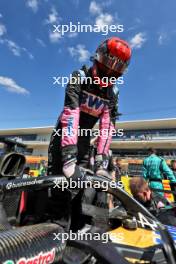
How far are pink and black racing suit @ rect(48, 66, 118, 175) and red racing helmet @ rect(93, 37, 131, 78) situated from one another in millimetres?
168

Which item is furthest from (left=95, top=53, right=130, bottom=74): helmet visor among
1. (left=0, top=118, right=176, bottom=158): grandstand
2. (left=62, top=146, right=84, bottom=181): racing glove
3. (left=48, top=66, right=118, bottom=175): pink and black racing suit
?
(left=0, top=118, right=176, bottom=158): grandstand

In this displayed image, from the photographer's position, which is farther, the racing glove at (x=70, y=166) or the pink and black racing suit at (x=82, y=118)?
the pink and black racing suit at (x=82, y=118)

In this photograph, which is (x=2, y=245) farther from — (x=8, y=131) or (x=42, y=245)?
(x=8, y=131)

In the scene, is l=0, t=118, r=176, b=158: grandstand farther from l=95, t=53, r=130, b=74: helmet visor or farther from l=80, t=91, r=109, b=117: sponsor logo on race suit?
l=95, t=53, r=130, b=74: helmet visor

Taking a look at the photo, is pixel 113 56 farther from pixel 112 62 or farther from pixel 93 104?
pixel 93 104

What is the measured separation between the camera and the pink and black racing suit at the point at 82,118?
1.98 m

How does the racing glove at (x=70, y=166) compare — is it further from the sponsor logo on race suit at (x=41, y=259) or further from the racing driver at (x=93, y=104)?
the sponsor logo on race suit at (x=41, y=259)

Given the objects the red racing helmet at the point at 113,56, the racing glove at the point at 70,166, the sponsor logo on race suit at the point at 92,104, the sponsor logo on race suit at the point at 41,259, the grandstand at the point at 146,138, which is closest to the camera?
the sponsor logo on race suit at the point at 41,259

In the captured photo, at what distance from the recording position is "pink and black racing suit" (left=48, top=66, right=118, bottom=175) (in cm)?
198

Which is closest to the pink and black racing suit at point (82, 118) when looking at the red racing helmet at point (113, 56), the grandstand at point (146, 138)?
the red racing helmet at point (113, 56)

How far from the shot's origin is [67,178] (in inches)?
61.9

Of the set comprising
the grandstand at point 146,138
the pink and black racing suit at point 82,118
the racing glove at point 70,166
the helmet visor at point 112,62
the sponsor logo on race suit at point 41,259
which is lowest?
the sponsor logo on race suit at point 41,259

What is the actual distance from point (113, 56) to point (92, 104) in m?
0.49

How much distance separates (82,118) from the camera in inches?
95.3
